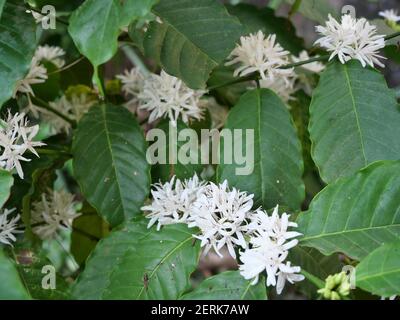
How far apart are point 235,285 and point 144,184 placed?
280 millimetres

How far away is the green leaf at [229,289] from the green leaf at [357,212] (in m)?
0.09

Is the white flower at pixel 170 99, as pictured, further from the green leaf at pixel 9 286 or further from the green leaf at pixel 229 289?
the green leaf at pixel 9 286

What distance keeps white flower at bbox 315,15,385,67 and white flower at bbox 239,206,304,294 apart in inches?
12.8

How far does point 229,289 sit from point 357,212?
0.19 meters

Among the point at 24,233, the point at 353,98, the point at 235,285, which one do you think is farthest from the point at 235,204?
the point at 24,233

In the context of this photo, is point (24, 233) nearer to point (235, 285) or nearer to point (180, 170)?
point (180, 170)

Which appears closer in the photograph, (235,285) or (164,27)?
(235,285)

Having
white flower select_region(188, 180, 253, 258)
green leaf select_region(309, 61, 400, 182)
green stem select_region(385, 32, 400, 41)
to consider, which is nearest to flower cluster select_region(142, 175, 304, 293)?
white flower select_region(188, 180, 253, 258)

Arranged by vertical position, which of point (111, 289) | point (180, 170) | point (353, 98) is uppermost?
point (353, 98)

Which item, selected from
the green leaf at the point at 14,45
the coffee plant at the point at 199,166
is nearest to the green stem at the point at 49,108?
the coffee plant at the point at 199,166

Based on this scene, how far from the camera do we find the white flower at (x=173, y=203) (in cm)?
88
